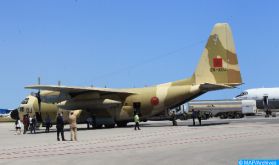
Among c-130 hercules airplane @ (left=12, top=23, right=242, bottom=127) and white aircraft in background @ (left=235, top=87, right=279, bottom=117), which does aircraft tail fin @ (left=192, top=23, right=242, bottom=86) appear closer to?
c-130 hercules airplane @ (left=12, top=23, right=242, bottom=127)

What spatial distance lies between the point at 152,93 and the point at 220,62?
6491 mm

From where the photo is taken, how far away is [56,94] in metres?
43.2

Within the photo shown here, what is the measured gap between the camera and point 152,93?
4053 cm

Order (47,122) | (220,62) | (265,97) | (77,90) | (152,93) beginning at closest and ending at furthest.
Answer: (220,62)
(152,93)
(77,90)
(47,122)
(265,97)

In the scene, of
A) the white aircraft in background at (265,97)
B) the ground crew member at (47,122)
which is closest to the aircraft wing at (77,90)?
the ground crew member at (47,122)

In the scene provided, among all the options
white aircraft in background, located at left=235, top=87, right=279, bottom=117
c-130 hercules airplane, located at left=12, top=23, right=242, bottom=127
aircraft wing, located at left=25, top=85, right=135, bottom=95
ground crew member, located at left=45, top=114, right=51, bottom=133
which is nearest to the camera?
aircraft wing, located at left=25, top=85, right=135, bottom=95

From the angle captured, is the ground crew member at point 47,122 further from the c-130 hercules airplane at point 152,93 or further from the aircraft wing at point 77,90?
the aircraft wing at point 77,90

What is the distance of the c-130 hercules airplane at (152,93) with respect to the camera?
3956cm

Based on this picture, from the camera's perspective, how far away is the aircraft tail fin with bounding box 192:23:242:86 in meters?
39.6

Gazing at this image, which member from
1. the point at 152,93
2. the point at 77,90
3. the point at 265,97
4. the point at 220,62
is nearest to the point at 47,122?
the point at 77,90

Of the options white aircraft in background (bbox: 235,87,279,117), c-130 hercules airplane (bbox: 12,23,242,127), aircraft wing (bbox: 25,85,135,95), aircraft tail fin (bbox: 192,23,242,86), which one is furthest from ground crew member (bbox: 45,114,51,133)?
white aircraft in background (bbox: 235,87,279,117)

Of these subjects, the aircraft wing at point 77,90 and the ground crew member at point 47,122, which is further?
the ground crew member at point 47,122

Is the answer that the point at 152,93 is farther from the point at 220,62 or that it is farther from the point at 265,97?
the point at 265,97

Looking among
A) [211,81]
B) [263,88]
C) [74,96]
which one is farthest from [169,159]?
[263,88]
